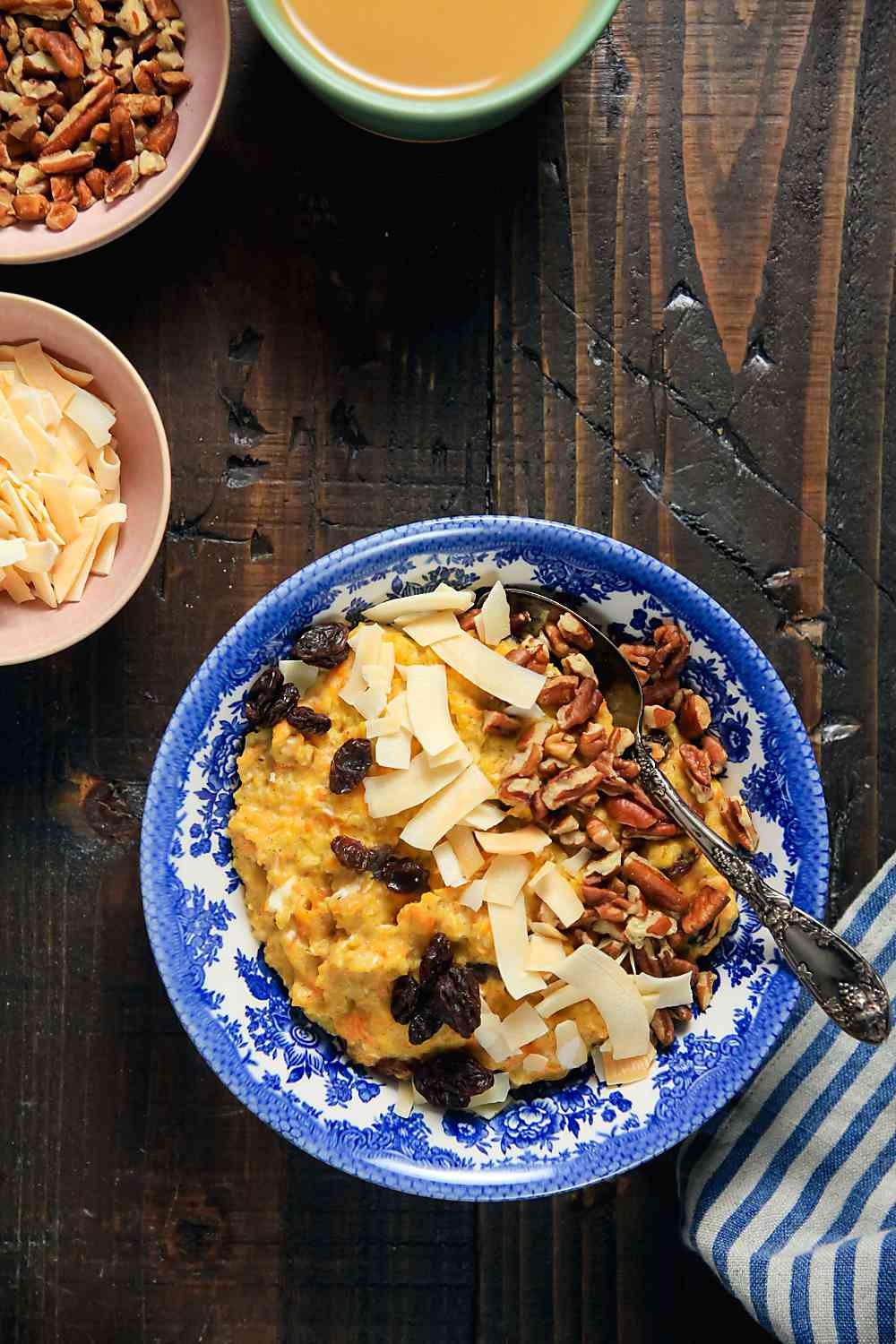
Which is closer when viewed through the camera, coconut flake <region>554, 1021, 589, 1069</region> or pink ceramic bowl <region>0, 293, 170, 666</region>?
coconut flake <region>554, 1021, 589, 1069</region>

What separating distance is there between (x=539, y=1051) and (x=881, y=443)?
986 mm

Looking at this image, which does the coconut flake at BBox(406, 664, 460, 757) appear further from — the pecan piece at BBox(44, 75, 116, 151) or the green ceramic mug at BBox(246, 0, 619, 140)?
the pecan piece at BBox(44, 75, 116, 151)

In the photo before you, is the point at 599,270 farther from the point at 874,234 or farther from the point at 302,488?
the point at 302,488

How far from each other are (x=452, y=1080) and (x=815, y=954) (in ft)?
1.48

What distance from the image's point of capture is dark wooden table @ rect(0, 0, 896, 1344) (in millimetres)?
1681

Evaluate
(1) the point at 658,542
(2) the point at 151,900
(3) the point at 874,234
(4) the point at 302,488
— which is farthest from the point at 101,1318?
(3) the point at 874,234

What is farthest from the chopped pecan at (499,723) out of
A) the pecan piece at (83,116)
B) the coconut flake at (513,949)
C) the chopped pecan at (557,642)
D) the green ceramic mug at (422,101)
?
the pecan piece at (83,116)

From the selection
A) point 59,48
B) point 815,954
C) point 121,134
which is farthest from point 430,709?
point 59,48

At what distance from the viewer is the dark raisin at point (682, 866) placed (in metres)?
1.47

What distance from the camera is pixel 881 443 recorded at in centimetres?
172

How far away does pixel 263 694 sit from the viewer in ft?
4.84

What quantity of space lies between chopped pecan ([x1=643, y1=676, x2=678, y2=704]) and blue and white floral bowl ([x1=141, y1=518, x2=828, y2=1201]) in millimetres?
37

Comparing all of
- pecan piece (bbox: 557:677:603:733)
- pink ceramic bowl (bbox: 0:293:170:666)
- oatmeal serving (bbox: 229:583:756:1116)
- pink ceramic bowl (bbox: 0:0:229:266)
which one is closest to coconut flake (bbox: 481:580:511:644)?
oatmeal serving (bbox: 229:583:756:1116)

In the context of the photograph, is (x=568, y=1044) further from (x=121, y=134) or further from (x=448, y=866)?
(x=121, y=134)
